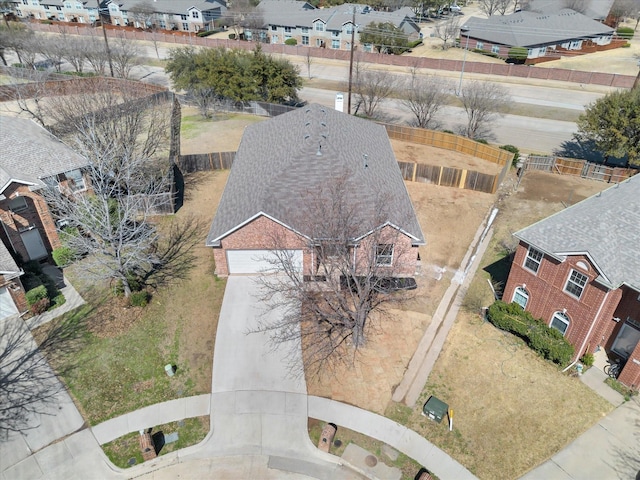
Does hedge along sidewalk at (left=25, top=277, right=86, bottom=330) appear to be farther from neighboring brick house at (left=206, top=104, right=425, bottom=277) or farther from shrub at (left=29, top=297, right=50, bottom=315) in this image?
neighboring brick house at (left=206, top=104, right=425, bottom=277)

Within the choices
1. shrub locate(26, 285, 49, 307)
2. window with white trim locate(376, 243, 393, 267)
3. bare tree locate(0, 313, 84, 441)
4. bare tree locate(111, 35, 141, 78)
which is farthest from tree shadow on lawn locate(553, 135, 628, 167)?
bare tree locate(111, 35, 141, 78)

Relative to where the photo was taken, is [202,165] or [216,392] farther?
[202,165]

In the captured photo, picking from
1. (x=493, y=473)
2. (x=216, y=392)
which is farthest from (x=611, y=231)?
(x=216, y=392)

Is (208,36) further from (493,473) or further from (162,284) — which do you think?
(493,473)

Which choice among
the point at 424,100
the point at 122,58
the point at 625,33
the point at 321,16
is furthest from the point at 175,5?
the point at 625,33

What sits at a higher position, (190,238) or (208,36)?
(208,36)

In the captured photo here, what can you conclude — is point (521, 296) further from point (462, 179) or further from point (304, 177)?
point (462, 179)
